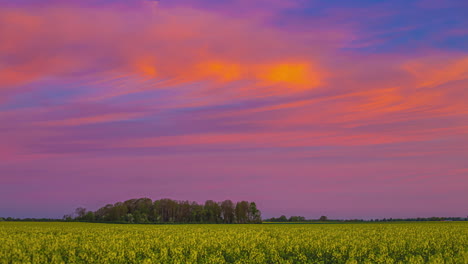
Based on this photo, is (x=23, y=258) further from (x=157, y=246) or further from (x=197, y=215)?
(x=197, y=215)

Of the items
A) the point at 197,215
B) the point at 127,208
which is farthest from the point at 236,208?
the point at 127,208

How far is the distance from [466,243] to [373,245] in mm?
11194

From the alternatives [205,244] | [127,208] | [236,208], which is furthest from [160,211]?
[205,244]

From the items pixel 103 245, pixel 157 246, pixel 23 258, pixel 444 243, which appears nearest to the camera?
pixel 23 258

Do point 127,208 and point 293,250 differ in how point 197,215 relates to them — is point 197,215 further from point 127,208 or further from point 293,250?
point 293,250

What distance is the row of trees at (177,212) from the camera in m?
181

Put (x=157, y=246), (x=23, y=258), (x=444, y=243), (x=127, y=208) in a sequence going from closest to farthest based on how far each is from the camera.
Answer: (x=23, y=258) < (x=157, y=246) < (x=444, y=243) < (x=127, y=208)

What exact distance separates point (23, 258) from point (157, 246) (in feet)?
38.7

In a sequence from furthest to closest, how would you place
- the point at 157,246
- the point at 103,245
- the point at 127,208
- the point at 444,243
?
the point at 127,208
the point at 444,243
the point at 157,246
the point at 103,245

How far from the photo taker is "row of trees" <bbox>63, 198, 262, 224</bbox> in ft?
594

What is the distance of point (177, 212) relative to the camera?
194 meters

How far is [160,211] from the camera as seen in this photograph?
632 ft

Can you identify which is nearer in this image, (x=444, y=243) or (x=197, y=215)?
(x=444, y=243)

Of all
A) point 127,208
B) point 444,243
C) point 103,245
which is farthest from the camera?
point 127,208
